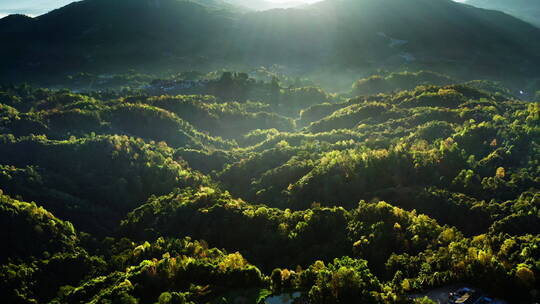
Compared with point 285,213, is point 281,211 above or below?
below

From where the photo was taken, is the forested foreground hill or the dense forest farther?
the forested foreground hill

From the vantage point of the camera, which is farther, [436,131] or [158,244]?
[436,131]

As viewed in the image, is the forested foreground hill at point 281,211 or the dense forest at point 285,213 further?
the forested foreground hill at point 281,211

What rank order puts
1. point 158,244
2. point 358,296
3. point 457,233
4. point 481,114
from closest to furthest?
point 358,296 → point 457,233 → point 158,244 → point 481,114

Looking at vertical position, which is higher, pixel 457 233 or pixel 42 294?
pixel 457 233

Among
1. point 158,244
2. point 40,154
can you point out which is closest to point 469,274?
point 158,244

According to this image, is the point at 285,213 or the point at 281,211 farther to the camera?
the point at 281,211

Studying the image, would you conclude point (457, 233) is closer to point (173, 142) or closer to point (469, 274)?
point (469, 274)

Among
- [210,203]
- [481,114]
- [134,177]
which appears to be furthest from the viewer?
[481,114]
